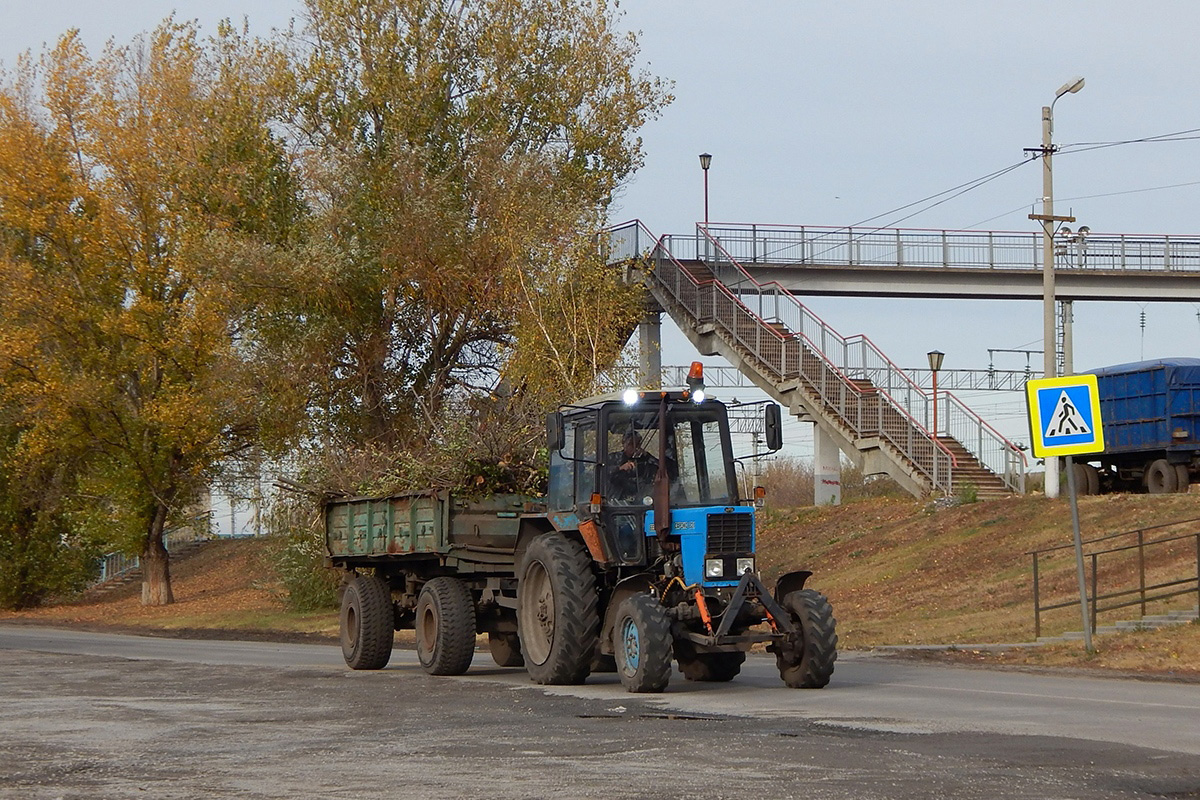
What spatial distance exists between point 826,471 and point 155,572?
20.7m

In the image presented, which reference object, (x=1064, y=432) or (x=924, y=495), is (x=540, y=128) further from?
(x=1064, y=432)

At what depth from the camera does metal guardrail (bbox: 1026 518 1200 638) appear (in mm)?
22016

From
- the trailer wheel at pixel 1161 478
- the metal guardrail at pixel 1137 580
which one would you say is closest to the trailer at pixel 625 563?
the metal guardrail at pixel 1137 580

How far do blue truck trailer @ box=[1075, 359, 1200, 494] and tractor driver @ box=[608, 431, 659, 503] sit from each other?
20.4m

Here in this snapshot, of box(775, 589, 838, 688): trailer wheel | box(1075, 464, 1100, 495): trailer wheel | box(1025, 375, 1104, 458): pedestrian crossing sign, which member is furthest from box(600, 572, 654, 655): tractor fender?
box(1075, 464, 1100, 495): trailer wheel

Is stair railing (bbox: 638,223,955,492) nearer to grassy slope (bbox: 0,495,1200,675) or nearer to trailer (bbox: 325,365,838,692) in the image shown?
grassy slope (bbox: 0,495,1200,675)

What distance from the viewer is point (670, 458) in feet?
55.5

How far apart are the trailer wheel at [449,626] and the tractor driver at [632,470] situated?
3.33 meters

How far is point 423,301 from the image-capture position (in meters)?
38.1

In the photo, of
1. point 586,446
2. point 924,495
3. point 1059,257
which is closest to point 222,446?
point 924,495

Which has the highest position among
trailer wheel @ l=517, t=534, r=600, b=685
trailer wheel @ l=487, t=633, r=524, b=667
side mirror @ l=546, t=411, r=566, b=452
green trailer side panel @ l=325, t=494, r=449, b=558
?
side mirror @ l=546, t=411, r=566, b=452

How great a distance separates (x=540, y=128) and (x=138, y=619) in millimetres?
17190

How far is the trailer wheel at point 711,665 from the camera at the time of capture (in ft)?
56.7

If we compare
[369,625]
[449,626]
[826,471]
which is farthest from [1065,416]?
[826,471]
